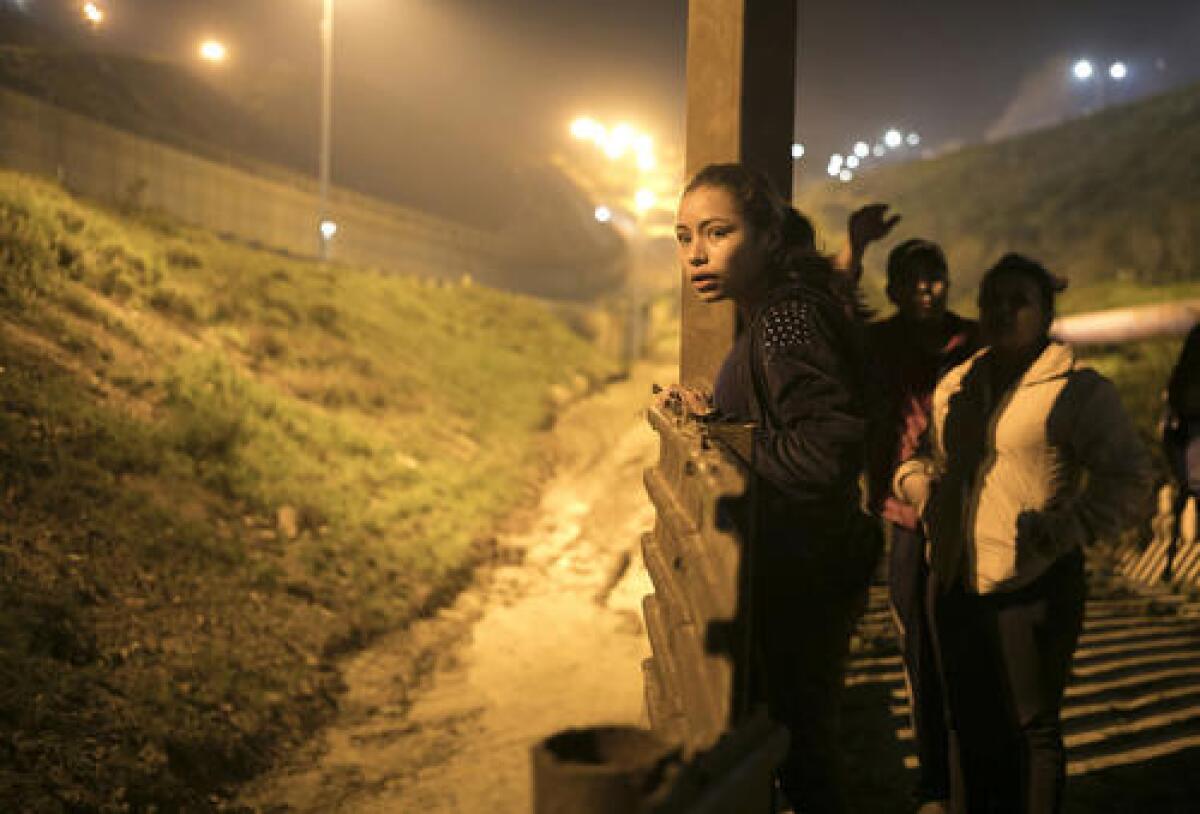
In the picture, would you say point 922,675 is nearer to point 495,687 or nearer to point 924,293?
point 924,293

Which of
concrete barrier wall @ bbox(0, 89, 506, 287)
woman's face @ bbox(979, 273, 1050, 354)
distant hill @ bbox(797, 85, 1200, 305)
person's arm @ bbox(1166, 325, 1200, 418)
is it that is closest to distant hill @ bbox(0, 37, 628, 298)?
concrete barrier wall @ bbox(0, 89, 506, 287)

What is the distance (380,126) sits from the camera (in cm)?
6781

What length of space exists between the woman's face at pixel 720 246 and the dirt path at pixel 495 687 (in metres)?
3.45

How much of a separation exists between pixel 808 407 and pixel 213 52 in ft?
225

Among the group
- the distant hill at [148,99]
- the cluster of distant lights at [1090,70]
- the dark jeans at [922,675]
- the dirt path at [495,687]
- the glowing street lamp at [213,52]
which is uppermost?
the cluster of distant lights at [1090,70]

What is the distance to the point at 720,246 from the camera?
247 centimetres

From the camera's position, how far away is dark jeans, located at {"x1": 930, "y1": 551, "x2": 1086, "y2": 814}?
3.05 m

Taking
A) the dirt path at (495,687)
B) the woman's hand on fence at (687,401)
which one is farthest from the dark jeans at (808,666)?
the dirt path at (495,687)

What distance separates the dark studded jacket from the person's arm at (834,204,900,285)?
1.25 meters

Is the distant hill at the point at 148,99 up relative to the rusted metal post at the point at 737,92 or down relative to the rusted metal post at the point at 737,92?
up

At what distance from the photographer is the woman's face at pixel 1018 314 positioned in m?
3.21

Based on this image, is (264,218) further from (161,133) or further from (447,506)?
(447,506)

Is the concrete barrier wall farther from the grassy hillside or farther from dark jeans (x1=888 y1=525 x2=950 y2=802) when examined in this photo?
dark jeans (x1=888 y1=525 x2=950 y2=802)

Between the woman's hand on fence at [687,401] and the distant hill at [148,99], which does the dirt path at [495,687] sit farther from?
the distant hill at [148,99]
